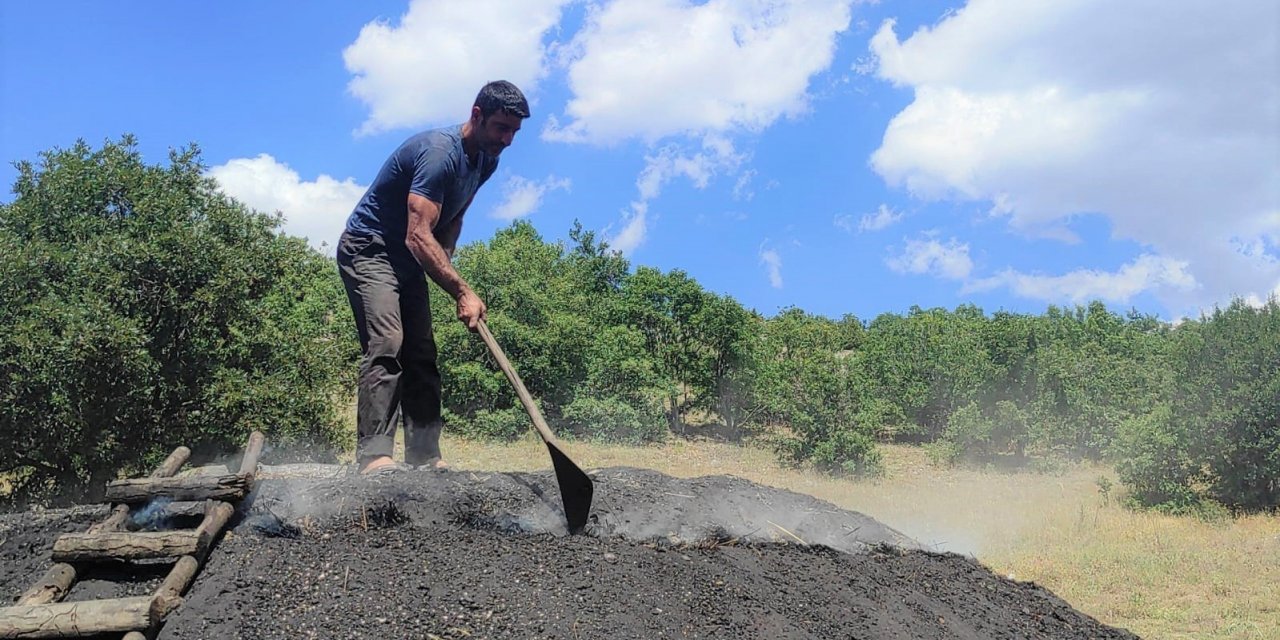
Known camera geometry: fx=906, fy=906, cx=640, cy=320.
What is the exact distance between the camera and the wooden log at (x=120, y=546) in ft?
11.8

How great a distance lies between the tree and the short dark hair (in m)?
4.40

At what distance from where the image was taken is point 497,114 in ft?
16.1

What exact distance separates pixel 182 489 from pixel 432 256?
159 centimetres

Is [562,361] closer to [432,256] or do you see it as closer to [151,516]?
[432,256]

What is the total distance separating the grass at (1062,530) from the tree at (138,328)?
9.97 ft

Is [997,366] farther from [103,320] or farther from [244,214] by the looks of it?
[103,320]

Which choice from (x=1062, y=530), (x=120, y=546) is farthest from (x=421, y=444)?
(x=1062, y=530)

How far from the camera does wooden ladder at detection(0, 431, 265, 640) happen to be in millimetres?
3121

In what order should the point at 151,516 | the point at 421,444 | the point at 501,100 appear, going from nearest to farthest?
the point at 151,516, the point at 501,100, the point at 421,444

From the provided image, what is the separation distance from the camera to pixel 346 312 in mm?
14680

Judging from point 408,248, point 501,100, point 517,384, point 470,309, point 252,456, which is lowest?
point 252,456

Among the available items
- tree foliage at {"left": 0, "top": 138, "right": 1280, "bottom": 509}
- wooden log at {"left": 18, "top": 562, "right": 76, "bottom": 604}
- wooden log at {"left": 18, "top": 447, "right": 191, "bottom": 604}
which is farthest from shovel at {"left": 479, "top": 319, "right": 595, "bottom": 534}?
tree foliage at {"left": 0, "top": 138, "right": 1280, "bottom": 509}

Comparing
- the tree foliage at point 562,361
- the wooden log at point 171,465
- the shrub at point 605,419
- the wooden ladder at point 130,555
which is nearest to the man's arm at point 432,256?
the wooden ladder at point 130,555

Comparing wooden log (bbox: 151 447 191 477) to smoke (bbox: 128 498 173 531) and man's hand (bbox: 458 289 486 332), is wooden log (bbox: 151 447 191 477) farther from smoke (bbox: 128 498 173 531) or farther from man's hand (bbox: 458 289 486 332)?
man's hand (bbox: 458 289 486 332)
